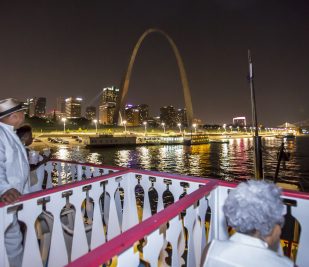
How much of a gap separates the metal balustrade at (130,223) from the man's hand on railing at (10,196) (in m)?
0.06

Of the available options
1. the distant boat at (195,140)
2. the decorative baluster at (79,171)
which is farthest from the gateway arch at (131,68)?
the decorative baluster at (79,171)

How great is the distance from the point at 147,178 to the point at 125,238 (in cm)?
263

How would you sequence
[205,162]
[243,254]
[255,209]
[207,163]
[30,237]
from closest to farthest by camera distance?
[243,254] < [255,209] < [30,237] < [207,163] < [205,162]

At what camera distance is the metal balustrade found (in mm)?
1731

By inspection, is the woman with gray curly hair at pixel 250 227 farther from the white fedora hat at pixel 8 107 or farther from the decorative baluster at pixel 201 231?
the white fedora hat at pixel 8 107

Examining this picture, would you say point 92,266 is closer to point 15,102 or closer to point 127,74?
point 15,102

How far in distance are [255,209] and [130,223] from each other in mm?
3391

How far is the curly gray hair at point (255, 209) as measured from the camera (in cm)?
157

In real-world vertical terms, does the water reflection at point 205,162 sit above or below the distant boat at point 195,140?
below

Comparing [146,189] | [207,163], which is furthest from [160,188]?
[207,163]

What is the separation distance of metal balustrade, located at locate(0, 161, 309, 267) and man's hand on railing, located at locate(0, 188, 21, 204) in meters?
0.06

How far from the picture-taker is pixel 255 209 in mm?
1576

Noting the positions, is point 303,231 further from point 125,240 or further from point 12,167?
point 12,167

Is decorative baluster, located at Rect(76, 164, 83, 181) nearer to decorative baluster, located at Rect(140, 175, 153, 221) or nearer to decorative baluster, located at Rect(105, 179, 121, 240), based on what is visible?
decorative baluster, located at Rect(105, 179, 121, 240)
